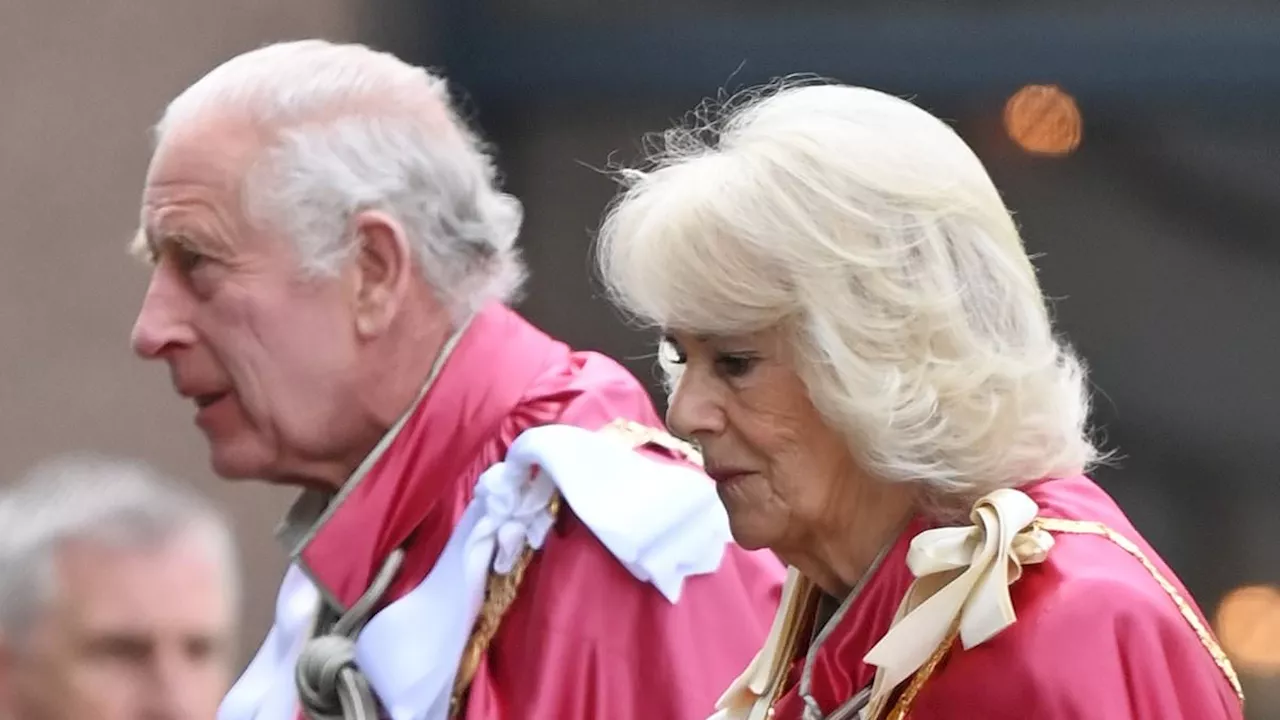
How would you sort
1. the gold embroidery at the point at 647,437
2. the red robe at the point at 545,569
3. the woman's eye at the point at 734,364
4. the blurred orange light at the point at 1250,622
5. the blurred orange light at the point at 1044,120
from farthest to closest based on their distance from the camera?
1. the blurred orange light at the point at 1044,120
2. the blurred orange light at the point at 1250,622
3. the gold embroidery at the point at 647,437
4. the red robe at the point at 545,569
5. the woman's eye at the point at 734,364

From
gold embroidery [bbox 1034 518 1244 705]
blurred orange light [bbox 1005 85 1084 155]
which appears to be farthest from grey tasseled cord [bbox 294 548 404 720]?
blurred orange light [bbox 1005 85 1084 155]

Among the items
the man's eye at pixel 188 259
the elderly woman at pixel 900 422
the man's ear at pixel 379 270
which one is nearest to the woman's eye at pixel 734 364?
the elderly woman at pixel 900 422

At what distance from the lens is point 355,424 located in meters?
1.80

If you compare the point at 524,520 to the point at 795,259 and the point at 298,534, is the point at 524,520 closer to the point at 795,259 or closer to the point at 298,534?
the point at 298,534

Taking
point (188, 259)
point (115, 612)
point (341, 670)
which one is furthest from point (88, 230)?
point (115, 612)

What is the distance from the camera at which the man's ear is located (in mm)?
1784

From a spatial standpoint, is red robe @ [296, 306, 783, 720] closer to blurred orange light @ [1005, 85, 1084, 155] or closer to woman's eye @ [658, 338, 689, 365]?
woman's eye @ [658, 338, 689, 365]

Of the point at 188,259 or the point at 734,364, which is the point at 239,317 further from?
the point at 734,364

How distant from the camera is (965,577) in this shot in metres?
1.39

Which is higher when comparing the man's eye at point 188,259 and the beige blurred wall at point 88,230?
the man's eye at point 188,259

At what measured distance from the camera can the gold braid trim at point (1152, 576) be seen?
4.66 feet

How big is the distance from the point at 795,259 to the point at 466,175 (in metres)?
0.49

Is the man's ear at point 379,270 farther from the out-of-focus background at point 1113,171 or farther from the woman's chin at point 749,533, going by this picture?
the out-of-focus background at point 1113,171

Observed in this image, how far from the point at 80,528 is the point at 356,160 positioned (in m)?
0.39
